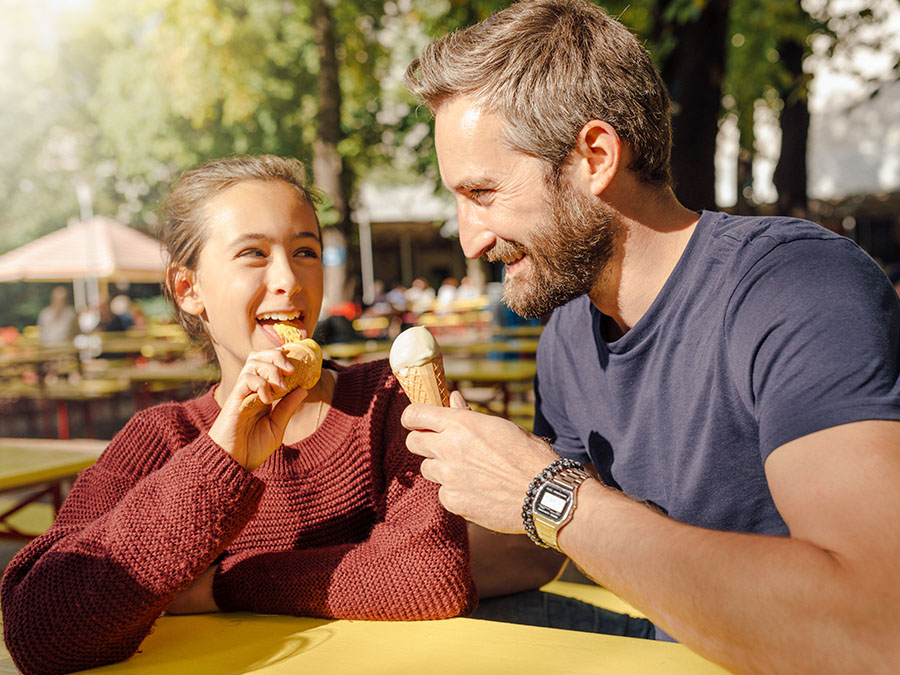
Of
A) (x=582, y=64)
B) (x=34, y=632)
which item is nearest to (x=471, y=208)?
(x=582, y=64)

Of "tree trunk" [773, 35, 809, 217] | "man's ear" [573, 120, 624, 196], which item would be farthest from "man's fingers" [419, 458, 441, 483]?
"tree trunk" [773, 35, 809, 217]

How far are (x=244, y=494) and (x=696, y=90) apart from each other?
14.5 feet

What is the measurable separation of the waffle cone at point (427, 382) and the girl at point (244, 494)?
191 millimetres

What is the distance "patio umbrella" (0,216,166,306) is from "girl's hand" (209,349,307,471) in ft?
41.7

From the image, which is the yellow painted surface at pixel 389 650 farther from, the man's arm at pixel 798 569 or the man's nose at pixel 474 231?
the man's nose at pixel 474 231

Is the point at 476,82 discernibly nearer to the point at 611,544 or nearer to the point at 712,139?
the point at 611,544

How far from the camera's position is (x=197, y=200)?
201 cm

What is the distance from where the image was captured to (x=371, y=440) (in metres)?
1.85

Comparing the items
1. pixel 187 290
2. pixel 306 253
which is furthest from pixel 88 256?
pixel 306 253

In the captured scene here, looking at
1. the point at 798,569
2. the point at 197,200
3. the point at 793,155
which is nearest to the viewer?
the point at 798,569

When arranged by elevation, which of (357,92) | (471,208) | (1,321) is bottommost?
(1,321)

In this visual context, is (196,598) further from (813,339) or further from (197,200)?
(813,339)

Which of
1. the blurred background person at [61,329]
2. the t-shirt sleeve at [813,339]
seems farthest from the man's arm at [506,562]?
the blurred background person at [61,329]

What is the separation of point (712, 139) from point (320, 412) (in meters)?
3.91
